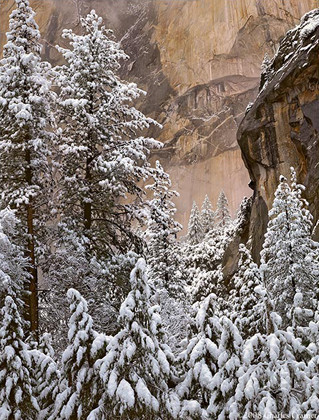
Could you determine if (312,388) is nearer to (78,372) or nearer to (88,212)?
(78,372)

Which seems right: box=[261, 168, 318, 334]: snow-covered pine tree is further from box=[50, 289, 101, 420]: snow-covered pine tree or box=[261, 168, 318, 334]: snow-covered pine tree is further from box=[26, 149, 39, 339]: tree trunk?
box=[50, 289, 101, 420]: snow-covered pine tree

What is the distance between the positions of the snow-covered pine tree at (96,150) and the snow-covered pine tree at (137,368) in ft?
18.7

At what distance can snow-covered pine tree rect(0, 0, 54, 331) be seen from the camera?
32.8 feet

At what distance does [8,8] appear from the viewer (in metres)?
82.6

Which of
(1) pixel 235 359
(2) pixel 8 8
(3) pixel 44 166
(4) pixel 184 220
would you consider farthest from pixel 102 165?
(2) pixel 8 8

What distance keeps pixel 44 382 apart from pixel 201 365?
208 centimetres

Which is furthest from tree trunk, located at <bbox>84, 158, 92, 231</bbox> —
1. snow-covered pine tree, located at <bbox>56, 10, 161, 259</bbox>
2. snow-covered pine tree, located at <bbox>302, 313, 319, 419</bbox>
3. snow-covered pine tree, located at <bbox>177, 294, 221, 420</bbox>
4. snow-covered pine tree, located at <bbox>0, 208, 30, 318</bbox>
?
snow-covered pine tree, located at <bbox>302, 313, 319, 419</bbox>

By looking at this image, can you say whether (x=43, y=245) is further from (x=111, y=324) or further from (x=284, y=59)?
(x=284, y=59)

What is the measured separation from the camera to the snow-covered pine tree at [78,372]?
4.98 metres

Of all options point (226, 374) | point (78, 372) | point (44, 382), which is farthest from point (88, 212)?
point (226, 374)

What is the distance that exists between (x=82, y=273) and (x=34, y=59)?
489cm

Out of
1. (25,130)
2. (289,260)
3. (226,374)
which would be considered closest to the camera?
(226,374)

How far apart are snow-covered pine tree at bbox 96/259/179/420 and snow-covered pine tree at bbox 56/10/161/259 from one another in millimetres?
5685

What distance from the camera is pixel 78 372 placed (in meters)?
5.07
